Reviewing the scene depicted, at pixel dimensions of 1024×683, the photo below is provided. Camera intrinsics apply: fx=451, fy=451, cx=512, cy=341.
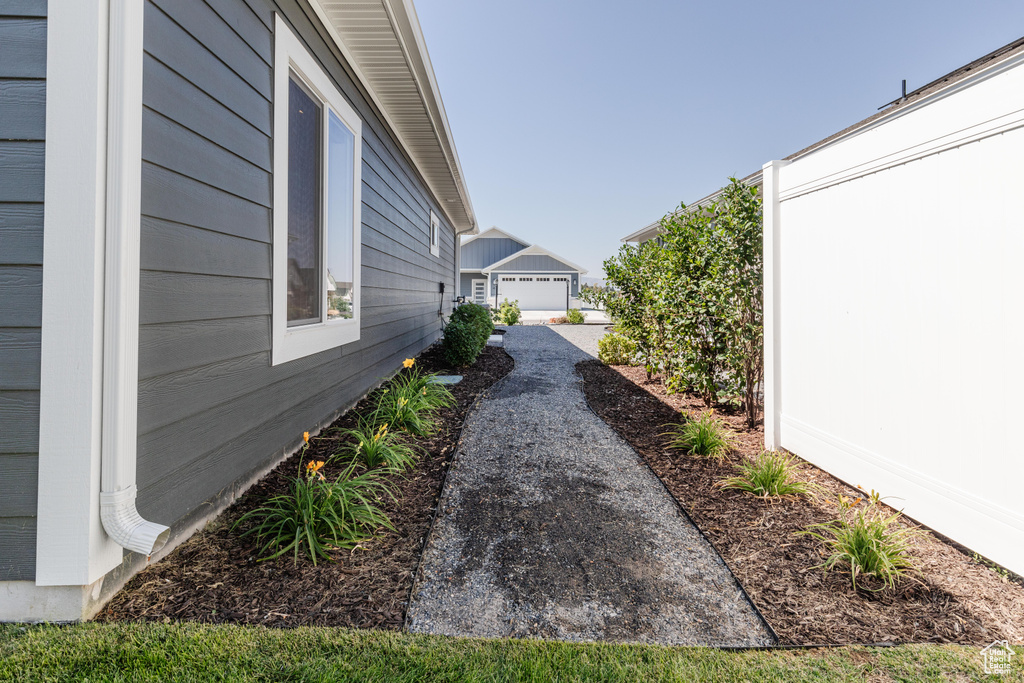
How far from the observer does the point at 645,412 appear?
472cm

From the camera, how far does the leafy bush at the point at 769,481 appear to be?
2.75 metres

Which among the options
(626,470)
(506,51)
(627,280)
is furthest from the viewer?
(506,51)

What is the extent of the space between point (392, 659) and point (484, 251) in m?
29.3

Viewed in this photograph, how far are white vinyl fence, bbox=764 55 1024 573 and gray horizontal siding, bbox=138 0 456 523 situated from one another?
11.8ft

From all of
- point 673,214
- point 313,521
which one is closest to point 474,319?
point 673,214

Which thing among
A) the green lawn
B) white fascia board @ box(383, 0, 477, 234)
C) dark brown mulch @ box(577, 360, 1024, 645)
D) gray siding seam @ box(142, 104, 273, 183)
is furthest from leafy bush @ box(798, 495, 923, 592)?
white fascia board @ box(383, 0, 477, 234)

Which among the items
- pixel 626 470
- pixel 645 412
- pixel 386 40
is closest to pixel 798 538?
pixel 626 470

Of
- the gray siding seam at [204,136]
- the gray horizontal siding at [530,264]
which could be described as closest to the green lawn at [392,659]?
the gray siding seam at [204,136]

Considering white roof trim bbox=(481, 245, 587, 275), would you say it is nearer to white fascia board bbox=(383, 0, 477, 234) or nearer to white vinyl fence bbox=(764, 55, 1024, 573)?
white fascia board bbox=(383, 0, 477, 234)

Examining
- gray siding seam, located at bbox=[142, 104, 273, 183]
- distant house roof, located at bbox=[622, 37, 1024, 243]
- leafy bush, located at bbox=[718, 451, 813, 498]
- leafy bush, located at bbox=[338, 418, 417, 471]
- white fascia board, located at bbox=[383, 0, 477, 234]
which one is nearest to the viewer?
gray siding seam, located at bbox=[142, 104, 273, 183]

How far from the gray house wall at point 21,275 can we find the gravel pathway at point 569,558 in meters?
1.42

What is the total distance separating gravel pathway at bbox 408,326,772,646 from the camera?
1.74m

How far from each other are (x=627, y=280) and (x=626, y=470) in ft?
13.2

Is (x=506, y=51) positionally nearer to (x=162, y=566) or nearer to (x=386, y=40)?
(x=386, y=40)
